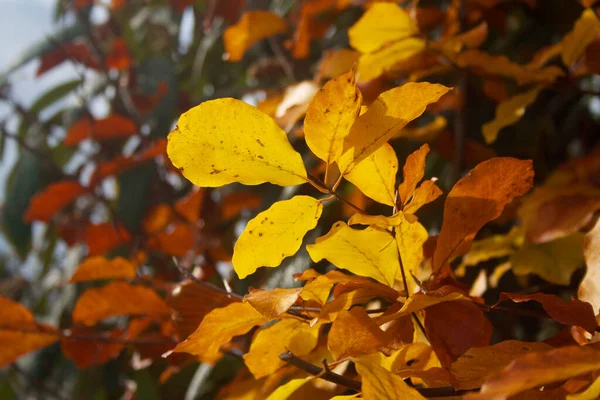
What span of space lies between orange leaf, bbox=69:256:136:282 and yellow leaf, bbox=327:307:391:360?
0.26 metres

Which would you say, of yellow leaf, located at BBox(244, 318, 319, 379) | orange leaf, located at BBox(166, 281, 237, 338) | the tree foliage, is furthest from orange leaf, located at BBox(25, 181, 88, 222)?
yellow leaf, located at BBox(244, 318, 319, 379)

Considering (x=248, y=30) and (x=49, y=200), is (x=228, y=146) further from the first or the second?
(x=49, y=200)

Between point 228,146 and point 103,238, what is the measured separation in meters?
0.63

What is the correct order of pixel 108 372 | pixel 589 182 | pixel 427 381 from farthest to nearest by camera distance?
pixel 108 372, pixel 589 182, pixel 427 381

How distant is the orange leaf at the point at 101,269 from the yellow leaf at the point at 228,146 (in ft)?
0.75

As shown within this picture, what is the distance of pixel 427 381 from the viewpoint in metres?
0.30

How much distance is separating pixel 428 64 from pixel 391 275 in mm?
288

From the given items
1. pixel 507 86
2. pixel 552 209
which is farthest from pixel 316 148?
pixel 507 86

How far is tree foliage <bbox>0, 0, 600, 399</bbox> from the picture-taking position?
0.31 meters

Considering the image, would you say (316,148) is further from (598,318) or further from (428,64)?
(428,64)

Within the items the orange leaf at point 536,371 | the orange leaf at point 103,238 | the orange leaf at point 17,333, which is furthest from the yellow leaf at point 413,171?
the orange leaf at point 103,238

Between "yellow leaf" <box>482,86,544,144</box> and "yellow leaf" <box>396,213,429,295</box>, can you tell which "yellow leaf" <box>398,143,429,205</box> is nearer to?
"yellow leaf" <box>396,213,429,295</box>

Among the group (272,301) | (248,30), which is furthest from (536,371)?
(248,30)

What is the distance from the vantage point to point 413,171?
12.7 inches
